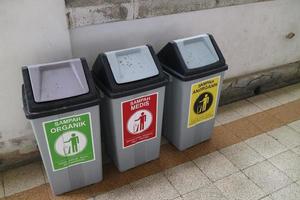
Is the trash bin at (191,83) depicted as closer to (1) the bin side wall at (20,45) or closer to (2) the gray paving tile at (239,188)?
(2) the gray paving tile at (239,188)

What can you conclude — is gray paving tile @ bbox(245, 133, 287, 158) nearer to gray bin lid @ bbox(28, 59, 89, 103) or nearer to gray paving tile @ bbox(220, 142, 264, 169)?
gray paving tile @ bbox(220, 142, 264, 169)

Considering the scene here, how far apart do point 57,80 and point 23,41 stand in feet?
1.37

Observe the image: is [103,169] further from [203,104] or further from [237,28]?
[237,28]

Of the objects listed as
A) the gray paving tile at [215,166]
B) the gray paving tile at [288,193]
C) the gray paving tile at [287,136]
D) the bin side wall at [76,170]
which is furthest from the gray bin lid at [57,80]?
the gray paving tile at [287,136]

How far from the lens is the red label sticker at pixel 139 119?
1978 mm

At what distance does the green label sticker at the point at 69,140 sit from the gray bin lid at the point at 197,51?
2.92ft

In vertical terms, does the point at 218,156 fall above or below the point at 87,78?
below

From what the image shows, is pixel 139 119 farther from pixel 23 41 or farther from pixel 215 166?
pixel 23 41

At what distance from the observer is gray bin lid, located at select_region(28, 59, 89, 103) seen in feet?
5.62

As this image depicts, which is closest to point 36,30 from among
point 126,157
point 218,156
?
point 126,157

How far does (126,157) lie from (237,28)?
5.91ft

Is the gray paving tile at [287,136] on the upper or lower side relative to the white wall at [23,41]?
lower

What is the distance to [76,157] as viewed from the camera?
1.96m

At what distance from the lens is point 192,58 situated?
7.08 feet
